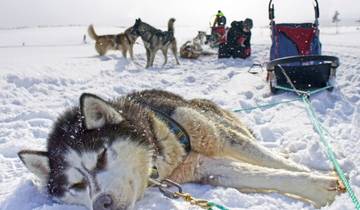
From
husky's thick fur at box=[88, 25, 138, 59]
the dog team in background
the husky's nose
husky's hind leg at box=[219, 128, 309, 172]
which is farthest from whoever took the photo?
husky's thick fur at box=[88, 25, 138, 59]

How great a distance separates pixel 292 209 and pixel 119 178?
83cm

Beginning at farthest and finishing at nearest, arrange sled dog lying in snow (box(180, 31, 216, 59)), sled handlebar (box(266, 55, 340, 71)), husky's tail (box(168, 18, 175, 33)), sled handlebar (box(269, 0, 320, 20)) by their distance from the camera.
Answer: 1. sled dog lying in snow (box(180, 31, 216, 59))
2. husky's tail (box(168, 18, 175, 33))
3. sled handlebar (box(269, 0, 320, 20))
4. sled handlebar (box(266, 55, 340, 71))

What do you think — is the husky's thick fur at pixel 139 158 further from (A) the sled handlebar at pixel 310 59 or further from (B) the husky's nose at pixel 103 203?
(A) the sled handlebar at pixel 310 59

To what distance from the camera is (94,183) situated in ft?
6.01

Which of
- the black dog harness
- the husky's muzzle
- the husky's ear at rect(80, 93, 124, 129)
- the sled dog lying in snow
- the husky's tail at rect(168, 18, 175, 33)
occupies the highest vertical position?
the husky's tail at rect(168, 18, 175, 33)

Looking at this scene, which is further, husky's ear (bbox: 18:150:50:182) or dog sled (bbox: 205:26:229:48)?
dog sled (bbox: 205:26:229:48)

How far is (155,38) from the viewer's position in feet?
32.9

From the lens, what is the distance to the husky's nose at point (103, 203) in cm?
177

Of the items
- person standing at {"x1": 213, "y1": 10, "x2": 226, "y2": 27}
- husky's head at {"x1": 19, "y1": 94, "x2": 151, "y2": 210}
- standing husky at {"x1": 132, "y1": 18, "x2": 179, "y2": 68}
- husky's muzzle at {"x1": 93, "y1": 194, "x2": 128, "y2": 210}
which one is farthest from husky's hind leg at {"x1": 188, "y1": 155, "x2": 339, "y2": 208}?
person standing at {"x1": 213, "y1": 10, "x2": 226, "y2": 27}

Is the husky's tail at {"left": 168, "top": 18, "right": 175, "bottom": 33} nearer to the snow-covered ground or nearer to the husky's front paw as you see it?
the snow-covered ground

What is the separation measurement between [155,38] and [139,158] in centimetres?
819

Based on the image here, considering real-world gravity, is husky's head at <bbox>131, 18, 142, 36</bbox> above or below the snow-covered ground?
above

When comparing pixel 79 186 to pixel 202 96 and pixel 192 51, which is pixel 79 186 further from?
pixel 192 51

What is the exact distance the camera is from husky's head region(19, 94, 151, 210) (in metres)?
1.84
